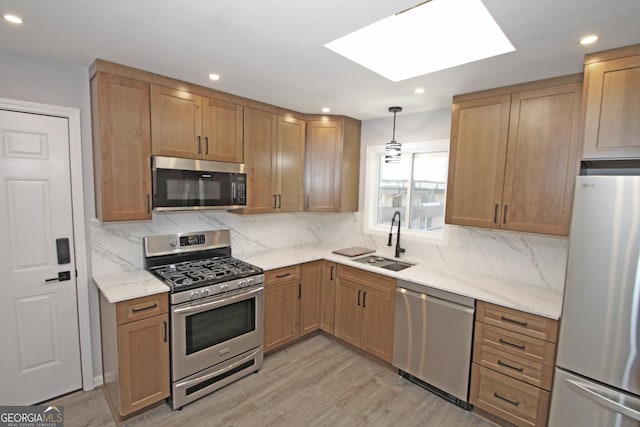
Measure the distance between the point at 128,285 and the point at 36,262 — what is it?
2.30 feet

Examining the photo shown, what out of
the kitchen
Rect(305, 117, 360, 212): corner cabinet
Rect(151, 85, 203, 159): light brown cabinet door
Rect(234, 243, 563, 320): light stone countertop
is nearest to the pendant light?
the kitchen

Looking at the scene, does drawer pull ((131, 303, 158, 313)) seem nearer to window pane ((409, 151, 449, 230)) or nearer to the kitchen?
the kitchen

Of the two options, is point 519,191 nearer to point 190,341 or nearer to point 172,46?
point 172,46

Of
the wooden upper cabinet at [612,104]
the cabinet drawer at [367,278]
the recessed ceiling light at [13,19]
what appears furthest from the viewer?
the cabinet drawer at [367,278]

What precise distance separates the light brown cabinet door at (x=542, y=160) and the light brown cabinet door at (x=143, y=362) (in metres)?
2.78

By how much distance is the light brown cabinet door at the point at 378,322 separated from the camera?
2865mm

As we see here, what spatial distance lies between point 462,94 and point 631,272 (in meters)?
1.72

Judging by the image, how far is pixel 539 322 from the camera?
206cm

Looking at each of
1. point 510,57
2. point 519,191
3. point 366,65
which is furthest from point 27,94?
point 519,191

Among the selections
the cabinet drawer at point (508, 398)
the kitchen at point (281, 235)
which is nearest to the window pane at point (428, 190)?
the kitchen at point (281, 235)

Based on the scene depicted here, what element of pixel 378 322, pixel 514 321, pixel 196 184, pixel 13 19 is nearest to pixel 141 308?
pixel 196 184

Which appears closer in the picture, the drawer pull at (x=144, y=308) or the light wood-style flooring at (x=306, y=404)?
the drawer pull at (x=144, y=308)

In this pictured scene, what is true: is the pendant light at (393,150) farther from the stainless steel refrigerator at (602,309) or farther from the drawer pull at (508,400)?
the drawer pull at (508,400)

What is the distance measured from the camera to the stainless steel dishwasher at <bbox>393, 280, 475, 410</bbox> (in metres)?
2.38
